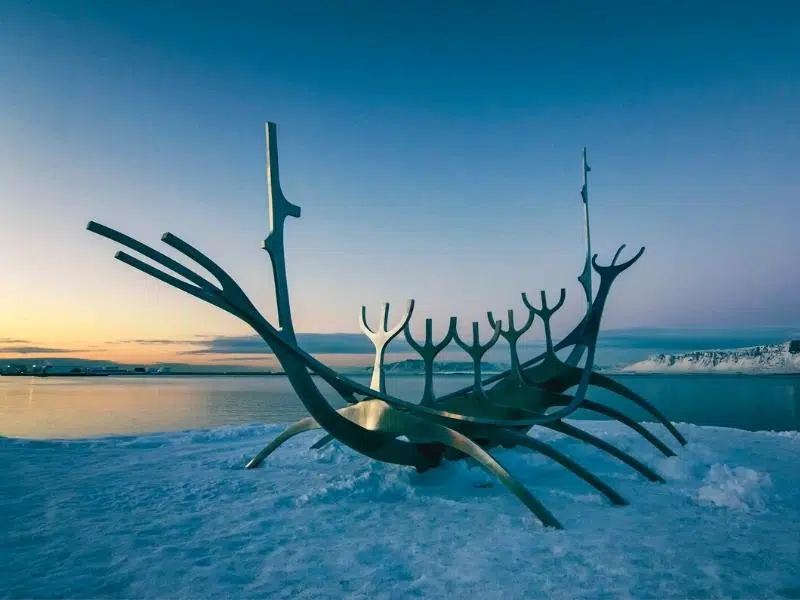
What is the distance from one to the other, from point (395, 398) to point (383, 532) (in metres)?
2.06

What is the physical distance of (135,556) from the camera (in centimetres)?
556

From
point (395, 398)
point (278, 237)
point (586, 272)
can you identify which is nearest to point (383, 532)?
point (395, 398)

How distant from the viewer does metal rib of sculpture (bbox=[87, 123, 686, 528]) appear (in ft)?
23.6

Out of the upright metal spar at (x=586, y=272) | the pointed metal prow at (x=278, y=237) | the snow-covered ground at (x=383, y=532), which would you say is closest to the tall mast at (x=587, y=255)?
the upright metal spar at (x=586, y=272)

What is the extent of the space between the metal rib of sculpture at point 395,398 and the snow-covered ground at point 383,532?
0.53 m

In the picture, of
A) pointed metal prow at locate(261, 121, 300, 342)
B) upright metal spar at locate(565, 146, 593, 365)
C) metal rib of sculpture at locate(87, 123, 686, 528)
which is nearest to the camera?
metal rib of sculpture at locate(87, 123, 686, 528)

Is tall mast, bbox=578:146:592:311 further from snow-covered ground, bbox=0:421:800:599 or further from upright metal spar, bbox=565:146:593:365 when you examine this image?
snow-covered ground, bbox=0:421:800:599

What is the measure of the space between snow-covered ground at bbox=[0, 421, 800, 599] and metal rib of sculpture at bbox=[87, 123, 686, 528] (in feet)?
1.75

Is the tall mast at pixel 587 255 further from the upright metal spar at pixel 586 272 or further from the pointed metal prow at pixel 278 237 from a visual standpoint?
the pointed metal prow at pixel 278 237

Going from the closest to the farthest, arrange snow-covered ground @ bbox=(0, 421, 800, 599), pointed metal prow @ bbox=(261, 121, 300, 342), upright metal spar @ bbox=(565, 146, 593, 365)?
snow-covered ground @ bbox=(0, 421, 800, 599) → pointed metal prow @ bbox=(261, 121, 300, 342) → upright metal spar @ bbox=(565, 146, 593, 365)

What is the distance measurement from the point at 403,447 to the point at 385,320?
2.27m

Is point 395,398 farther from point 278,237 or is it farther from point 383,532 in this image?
point 278,237

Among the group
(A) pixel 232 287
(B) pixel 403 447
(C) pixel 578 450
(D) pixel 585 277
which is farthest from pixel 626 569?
(D) pixel 585 277

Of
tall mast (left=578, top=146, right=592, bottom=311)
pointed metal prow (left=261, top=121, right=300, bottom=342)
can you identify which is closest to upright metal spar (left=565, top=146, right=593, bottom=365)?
tall mast (left=578, top=146, right=592, bottom=311)
